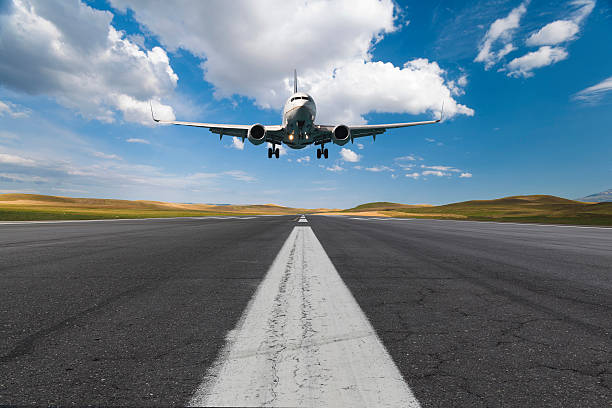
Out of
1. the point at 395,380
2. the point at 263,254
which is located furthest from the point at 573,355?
the point at 263,254

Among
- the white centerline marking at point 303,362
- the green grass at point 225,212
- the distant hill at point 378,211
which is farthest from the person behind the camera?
the distant hill at point 378,211

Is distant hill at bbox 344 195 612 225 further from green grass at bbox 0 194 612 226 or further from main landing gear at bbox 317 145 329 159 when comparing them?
main landing gear at bbox 317 145 329 159

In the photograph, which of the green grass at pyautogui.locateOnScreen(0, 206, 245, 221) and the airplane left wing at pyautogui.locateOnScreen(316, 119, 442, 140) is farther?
the airplane left wing at pyautogui.locateOnScreen(316, 119, 442, 140)

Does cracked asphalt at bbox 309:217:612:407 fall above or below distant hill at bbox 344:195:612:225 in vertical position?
below

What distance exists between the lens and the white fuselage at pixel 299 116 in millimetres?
24141

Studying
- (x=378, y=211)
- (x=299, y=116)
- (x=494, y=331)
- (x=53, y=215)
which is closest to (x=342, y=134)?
(x=299, y=116)

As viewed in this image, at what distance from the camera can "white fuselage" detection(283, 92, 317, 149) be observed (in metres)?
24.1

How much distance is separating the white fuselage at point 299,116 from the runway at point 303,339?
22376 mm

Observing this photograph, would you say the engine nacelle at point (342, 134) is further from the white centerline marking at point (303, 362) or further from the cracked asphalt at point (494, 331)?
the white centerline marking at point (303, 362)

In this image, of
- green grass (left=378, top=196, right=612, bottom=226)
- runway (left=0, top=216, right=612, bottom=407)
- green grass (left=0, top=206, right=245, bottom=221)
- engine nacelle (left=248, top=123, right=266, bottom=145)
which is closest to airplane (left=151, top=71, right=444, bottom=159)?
engine nacelle (left=248, top=123, right=266, bottom=145)

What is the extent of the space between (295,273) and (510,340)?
214cm

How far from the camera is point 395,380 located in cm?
118

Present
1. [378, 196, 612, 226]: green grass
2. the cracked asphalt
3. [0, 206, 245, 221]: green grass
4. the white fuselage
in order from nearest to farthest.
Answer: the cracked asphalt < [0, 206, 245, 221]: green grass < the white fuselage < [378, 196, 612, 226]: green grass

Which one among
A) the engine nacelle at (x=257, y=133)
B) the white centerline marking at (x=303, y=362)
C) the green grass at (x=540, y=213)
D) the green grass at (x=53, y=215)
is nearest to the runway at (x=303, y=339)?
the white centerline marking at (x=303, y=362)
